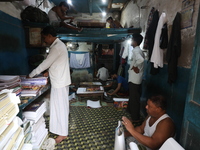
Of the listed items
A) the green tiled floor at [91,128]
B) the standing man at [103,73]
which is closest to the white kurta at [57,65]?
the green tiled floor at [91,128]

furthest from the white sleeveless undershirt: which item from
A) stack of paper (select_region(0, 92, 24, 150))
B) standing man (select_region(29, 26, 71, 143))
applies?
stack of paper (select_region(0, 92, 24, 150))

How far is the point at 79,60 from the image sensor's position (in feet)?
23.3

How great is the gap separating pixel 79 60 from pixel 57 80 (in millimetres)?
5012

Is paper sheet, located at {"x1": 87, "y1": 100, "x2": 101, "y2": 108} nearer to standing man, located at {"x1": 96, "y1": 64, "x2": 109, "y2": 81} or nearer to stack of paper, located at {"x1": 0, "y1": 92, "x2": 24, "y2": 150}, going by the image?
standing man, located at {"x1": 96, "y1": 64, "x2": 109, "y2": 81}

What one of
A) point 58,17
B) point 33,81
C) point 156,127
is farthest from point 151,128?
point 58,17

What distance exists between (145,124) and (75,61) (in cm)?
578

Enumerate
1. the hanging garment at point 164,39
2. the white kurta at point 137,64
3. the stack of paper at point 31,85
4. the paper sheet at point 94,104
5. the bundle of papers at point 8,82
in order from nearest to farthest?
the bundle of papers at point 8,82
the stack of paper at point 31,85
the hanging garment at point 164,39
the white kurta at point 137,64
the paper sheet at point 94,104

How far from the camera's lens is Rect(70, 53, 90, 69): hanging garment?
7035 mm

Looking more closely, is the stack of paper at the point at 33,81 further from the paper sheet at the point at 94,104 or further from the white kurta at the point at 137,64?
the paper sheet at the point at 94,104

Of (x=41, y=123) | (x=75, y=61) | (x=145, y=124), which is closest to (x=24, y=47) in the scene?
(x=41, y=123)

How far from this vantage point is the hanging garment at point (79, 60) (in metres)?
7.04

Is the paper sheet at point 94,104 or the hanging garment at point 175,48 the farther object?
the paper sheet at point 94,104

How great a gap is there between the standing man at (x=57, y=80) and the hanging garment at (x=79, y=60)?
4.80 m

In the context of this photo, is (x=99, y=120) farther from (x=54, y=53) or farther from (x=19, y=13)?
(x=19, y=13)
